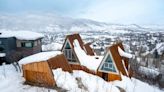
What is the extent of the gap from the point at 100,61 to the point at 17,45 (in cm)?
1216

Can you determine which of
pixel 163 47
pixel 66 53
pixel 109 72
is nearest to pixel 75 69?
pixel 66 53

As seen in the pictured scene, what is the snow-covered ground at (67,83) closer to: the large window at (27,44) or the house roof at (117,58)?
the house roof at (117,58)

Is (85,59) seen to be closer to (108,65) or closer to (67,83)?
(108,65)

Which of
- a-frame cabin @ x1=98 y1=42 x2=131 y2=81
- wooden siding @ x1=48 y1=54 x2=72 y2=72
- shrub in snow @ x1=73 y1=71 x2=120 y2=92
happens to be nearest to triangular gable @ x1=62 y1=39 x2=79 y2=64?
wooden siding @ x1=48 y1=54 x2=72 y2=72

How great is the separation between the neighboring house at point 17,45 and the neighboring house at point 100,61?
23.7 ft

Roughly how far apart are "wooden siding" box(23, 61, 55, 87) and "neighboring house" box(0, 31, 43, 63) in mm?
8667

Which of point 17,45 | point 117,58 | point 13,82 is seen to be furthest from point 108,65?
point 17,45

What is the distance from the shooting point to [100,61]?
2191cm

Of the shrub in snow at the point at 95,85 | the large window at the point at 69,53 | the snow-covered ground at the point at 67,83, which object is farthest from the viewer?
the large window at the point at 69,53

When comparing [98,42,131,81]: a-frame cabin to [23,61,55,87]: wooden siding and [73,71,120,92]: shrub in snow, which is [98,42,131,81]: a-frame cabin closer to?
[73,71,120,92]: shrub in snow

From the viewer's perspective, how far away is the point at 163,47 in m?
57.8

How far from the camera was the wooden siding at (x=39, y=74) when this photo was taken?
16938 mm

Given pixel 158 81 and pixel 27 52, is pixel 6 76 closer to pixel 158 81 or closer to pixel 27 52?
pixel 27 52

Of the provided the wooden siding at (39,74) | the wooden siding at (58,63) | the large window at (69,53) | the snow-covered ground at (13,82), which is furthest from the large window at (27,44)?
the wooden siding at (39,74)
